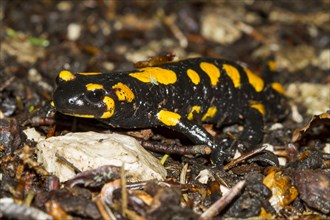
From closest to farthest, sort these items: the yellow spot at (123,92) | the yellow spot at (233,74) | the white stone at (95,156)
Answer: the white stone at (95,156), the yellow spot at (123,92), the yellow spot at (233,74)

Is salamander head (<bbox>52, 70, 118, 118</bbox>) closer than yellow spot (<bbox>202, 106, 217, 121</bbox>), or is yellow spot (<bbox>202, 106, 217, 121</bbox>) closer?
salamander head (<bbox>52, 70, 118, 118</bbox>)

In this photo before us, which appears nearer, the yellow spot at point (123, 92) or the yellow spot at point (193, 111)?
the yellow spot at point (123, 92)

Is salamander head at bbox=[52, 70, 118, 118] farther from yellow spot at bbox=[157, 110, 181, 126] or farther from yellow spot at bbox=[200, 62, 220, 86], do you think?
yellow spot at bbox=[200, 62, 220, 86]

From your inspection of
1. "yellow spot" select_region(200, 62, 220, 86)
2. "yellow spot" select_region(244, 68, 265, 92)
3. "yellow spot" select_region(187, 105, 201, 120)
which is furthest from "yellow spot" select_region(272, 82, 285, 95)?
"yellow spot" select_region(187, 105, 201, 120)

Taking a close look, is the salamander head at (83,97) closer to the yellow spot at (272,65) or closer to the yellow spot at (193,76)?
the yellow spot at (193,76)

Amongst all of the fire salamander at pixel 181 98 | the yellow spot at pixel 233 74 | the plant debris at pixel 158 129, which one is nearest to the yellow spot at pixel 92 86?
the fire salamander at pixel 181 98

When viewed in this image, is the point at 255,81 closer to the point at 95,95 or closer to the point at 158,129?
the point at 158,129

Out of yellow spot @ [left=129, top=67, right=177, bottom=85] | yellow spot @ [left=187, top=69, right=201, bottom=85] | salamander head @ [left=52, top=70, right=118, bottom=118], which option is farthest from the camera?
yellow spot @ [left=187, top=69, right=201, bottom=85]
